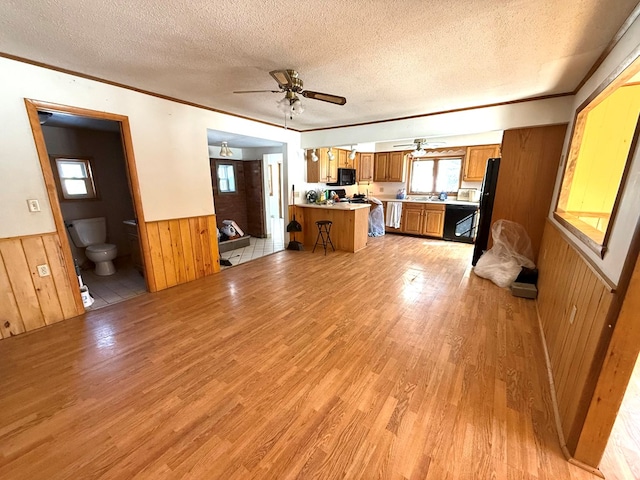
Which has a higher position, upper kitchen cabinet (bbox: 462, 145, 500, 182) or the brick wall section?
upper kitchen cabinet (bbox: 462, 145, 500, 182)

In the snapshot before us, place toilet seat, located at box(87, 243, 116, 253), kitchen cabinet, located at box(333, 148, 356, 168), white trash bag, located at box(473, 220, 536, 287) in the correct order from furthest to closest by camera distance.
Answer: kitchen cabinet, located at box(333, 148, 356, 168) < toilet seat, located at box(87, 243, 116, 253) < white trash bag, located at box(473, 220, 536, 287)

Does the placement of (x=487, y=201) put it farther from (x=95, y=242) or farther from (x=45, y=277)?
(x=95, y=242)

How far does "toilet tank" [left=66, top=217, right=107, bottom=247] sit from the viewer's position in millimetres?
3715

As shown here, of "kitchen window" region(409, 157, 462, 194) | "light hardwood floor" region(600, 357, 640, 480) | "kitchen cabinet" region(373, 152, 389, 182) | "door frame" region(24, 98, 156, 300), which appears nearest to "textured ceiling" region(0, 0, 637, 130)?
"door frame" region(24, 98, 156, 300)

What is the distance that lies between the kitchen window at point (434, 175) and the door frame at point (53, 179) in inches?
233

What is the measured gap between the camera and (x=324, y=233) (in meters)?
5.23

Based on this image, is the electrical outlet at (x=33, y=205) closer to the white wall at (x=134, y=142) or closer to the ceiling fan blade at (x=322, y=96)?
the white wall at (x=134, y=142)

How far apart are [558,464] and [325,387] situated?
124 centimetres

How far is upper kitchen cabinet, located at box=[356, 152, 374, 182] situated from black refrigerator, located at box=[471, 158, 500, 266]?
341 cm

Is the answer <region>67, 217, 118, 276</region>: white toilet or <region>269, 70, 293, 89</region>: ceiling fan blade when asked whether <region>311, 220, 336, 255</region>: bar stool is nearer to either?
<region>269, 70, 293, 89</region>: ceiling fan blade

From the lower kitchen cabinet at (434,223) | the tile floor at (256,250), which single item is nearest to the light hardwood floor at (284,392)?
the tile floor at (256,250)

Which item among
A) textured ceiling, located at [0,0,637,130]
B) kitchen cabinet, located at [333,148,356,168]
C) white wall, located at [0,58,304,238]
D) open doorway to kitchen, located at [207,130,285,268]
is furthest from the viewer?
kitchen cabinet, located at [333,148,356,168]

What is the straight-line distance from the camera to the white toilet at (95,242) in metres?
3.60

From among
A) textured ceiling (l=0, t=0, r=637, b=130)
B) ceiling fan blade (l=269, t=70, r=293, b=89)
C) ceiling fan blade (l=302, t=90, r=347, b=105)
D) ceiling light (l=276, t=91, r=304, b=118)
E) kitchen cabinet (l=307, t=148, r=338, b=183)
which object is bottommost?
kitchen cabinet (l=307, t=148, r=338, b=183)
